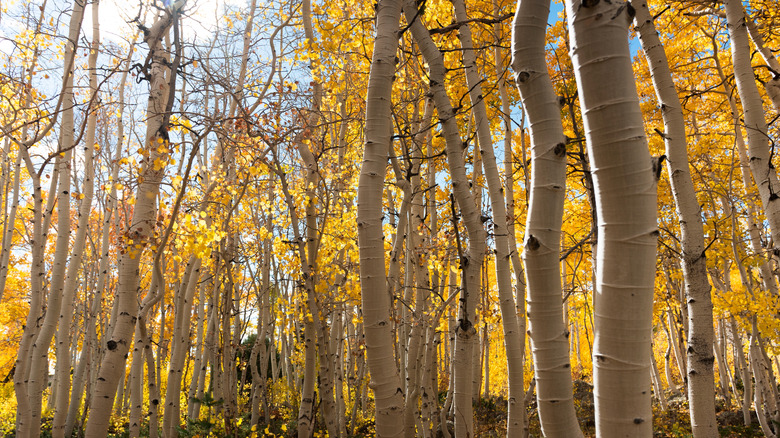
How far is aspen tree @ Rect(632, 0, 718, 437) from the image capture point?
2498 mm

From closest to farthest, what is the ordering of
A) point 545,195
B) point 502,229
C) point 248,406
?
point 545,195 → point 502,229 → point 248,406

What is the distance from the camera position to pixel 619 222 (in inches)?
37.6

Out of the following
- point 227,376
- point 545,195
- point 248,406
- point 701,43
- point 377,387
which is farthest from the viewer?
point 248,406

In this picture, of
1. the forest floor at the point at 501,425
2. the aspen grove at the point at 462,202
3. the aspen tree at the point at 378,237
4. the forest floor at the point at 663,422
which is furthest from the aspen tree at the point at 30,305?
the forest floor at the point at 663,422

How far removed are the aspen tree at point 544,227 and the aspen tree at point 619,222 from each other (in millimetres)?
417

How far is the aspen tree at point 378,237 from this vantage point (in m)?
2.04

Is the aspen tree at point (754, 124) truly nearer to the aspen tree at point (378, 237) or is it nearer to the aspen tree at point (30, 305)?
the aspen tree at point (378, 237)

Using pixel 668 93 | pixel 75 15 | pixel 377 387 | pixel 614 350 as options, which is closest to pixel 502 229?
pixel 668 93

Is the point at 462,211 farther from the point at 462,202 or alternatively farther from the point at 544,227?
the point at 544,227

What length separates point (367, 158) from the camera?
2.15m

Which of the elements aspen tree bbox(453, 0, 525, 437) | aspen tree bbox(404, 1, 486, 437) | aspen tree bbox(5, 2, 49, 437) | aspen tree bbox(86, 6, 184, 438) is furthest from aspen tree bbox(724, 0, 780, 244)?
aspen tree bbox(5, 2, 49, 437)

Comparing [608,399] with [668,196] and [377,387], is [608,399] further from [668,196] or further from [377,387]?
[668,196]

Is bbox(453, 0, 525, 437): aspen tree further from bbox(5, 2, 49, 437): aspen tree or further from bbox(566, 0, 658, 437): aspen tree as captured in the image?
bbox(5, 2, 49, 437): aspen tree

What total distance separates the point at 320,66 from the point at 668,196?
6.95 m
